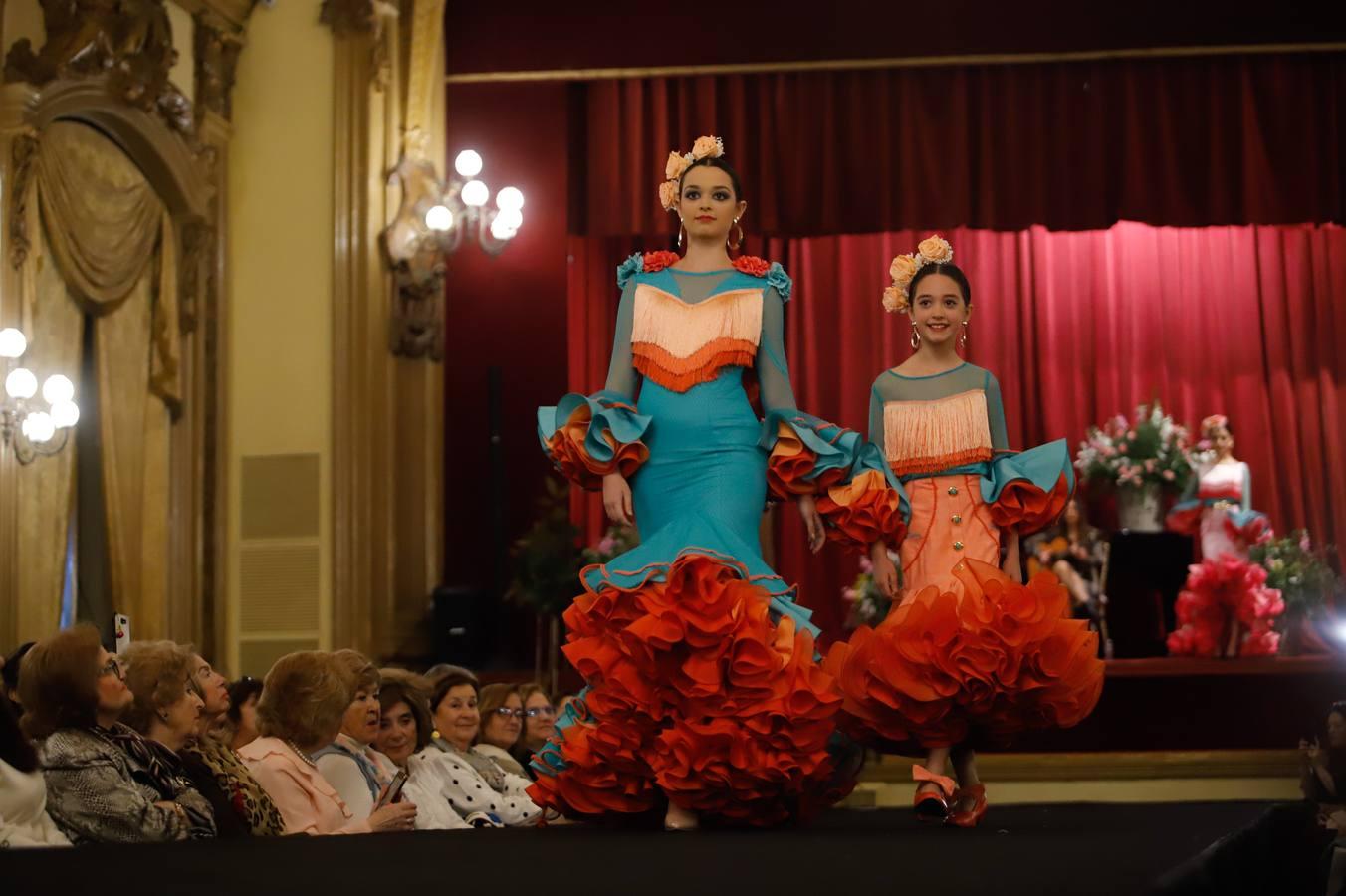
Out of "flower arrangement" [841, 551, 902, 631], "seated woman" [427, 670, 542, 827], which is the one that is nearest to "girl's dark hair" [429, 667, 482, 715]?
"seated woman" [427, 670, 542, 827]

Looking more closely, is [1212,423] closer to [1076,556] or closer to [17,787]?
[1076,556]

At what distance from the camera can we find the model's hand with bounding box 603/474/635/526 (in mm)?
4332

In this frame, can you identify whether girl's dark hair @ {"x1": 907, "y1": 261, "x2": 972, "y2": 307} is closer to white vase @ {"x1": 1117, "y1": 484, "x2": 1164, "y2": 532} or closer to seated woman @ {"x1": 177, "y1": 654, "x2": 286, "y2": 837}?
seated woman @ {"x1": 177, "y1": 654, "x2": 286, "y2": 837}

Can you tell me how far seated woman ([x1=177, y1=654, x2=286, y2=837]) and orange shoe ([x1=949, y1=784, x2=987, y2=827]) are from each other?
61.2 inches

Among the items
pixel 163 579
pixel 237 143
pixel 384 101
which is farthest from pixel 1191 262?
pixel 163 579

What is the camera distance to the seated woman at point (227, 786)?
168 inches

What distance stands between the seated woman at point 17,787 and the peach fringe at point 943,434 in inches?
87.6

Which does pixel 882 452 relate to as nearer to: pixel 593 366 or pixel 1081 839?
pixel 1081 839

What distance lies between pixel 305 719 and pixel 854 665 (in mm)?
1438

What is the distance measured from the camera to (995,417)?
4.80 metres

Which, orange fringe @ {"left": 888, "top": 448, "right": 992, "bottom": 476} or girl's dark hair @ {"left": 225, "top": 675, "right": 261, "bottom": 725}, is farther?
girl's dark hair @ {"left": 225, "top": 675, "right": 261, "bottom": 725}

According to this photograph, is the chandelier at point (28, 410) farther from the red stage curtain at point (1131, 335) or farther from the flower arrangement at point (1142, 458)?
the flower arrangement at point (1142, 458)

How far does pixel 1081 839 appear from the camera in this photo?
365cm

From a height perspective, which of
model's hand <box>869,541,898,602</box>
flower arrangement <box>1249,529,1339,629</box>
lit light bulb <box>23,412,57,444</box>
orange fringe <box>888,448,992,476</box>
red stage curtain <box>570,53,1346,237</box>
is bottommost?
flower arrangement <box>1249,529,1339,629</box>
